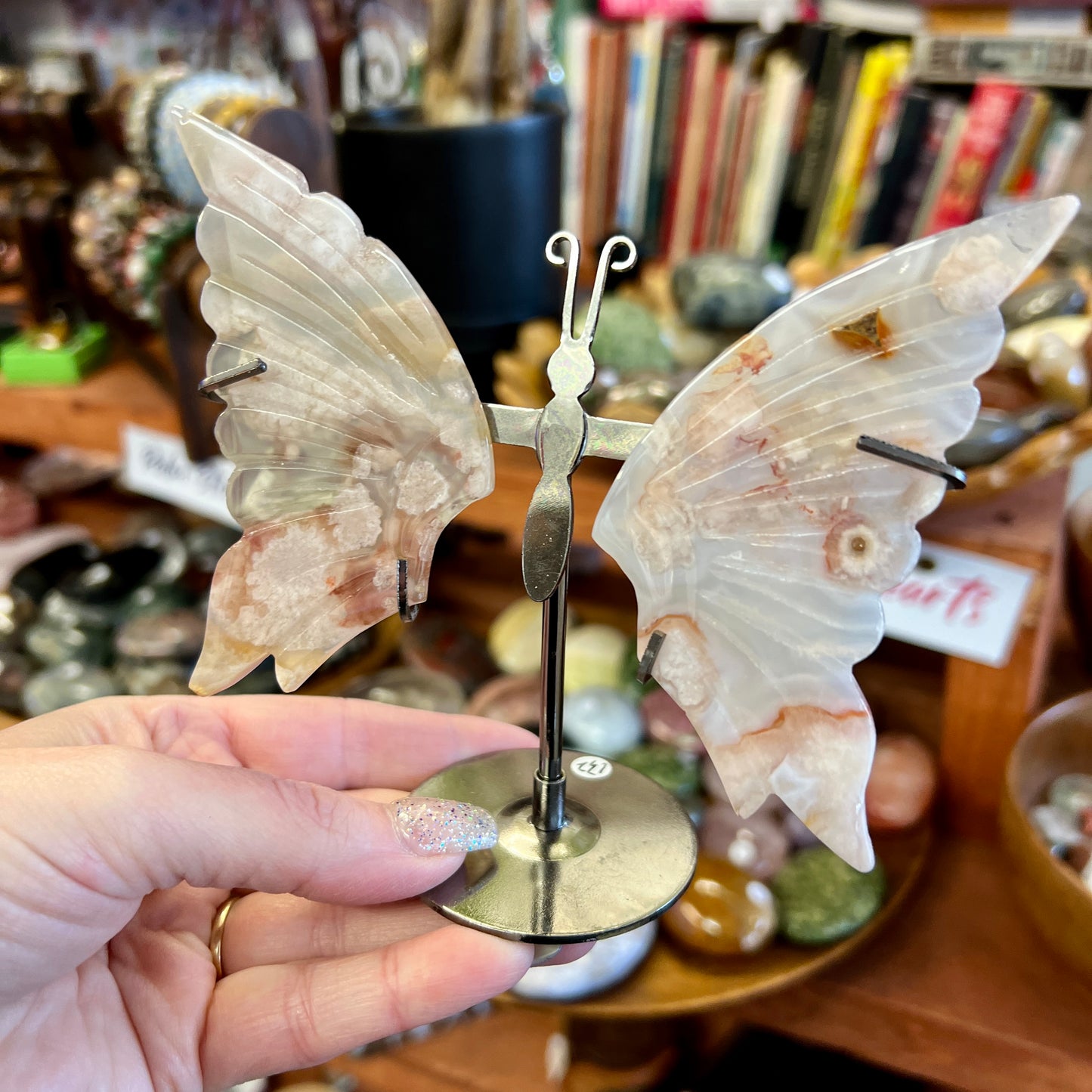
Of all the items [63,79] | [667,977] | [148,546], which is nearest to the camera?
[667,977]

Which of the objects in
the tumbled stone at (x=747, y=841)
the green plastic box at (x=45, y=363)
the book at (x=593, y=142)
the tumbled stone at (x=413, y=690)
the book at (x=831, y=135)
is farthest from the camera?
the book at (x=593, y=142)

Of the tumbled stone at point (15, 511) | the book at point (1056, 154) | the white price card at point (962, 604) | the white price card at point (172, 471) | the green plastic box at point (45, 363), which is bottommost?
the tumbled stone at point (15, 511)

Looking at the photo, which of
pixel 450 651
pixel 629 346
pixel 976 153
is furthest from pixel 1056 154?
pixel 450 651

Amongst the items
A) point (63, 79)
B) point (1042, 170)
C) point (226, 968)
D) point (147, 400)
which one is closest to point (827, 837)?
point (226, 968)

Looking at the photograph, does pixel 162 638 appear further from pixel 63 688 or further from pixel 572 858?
pixel 572 858

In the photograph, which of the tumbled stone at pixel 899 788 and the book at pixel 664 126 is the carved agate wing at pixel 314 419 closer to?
the tumbled stone at pixel 899 788

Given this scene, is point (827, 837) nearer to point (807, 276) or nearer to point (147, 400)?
point (807, 276)

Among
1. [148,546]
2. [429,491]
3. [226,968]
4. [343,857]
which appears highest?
[429,491]

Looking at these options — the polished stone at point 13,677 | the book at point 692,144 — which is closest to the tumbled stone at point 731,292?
the book at point 692,144
